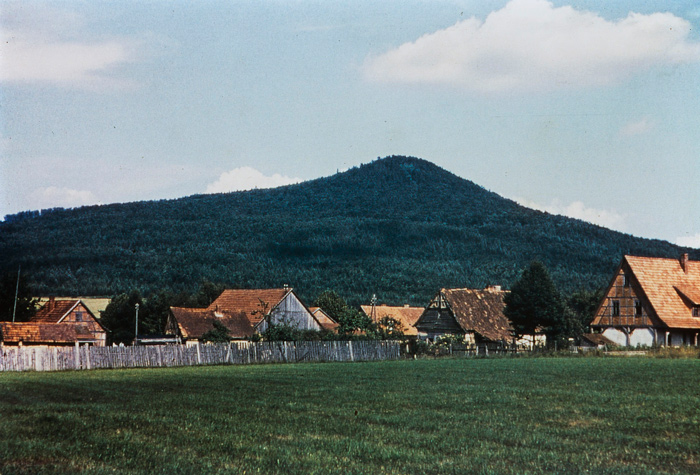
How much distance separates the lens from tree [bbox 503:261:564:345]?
74.7 meters

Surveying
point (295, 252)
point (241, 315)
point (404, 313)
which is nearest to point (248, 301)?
point (241, 315)

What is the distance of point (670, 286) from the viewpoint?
69.7 m

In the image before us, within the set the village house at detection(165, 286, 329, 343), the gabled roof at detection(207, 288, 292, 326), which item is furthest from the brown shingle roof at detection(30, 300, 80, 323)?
the gabled roof at detection(207, 288, 292, 326)

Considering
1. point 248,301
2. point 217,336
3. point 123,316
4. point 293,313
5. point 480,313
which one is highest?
point 248,301

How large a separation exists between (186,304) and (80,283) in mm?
45531

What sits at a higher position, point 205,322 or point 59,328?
point 59,328

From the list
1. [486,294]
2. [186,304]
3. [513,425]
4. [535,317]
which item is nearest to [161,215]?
[186,304]

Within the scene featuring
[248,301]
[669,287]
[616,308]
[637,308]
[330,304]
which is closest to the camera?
[669,287]

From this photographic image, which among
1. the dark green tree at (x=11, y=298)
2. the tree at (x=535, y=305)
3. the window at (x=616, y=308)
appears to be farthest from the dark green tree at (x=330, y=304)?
the dark green tree at (x=11, y=298)

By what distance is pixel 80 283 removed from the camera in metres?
135

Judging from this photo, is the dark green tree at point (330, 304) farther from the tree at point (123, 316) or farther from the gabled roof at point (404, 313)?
the tree at point (123, 316)

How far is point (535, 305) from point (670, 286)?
12.0 meters

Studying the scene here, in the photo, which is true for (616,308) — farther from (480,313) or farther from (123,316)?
(123,316)

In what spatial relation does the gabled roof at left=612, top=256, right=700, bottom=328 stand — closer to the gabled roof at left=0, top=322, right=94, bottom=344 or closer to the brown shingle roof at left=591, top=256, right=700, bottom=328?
the brown shingle roof at left=591, top=256, right=700, bottom=328
